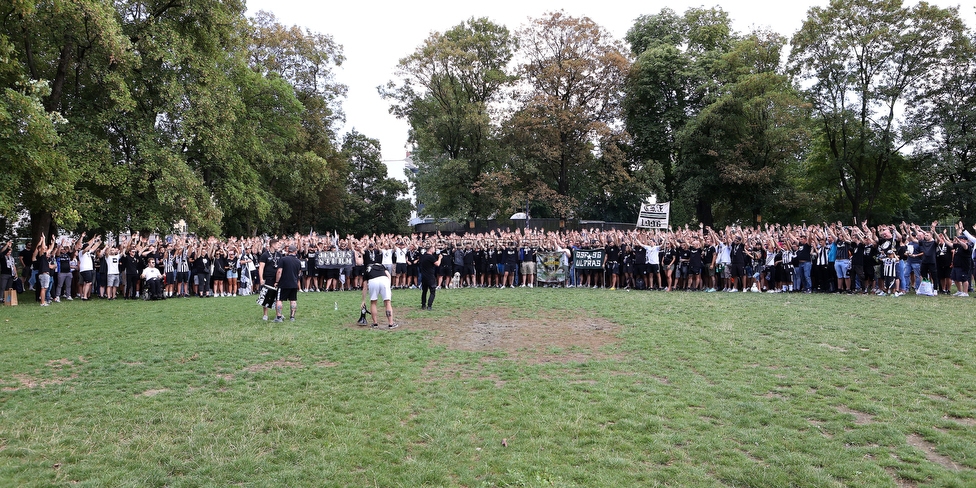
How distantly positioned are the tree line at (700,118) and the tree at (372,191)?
28.9 ft

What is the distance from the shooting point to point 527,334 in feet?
39.0

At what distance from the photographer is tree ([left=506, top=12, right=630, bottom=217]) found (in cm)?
3700

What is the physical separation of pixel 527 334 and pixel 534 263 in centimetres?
1205

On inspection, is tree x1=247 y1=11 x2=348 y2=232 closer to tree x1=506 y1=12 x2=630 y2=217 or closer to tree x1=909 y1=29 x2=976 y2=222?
tree x1=506 y1=12 x2=630 y2=217

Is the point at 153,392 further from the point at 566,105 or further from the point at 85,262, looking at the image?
the point at 566,105

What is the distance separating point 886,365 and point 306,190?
1378 inches

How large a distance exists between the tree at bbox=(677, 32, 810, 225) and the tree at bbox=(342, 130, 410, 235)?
2497 centimetres

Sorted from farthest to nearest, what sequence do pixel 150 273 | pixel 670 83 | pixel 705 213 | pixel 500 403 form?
pixel 705 213
pixel 670 83
pixel 150 273
pixel 500 403

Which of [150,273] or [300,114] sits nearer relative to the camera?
[150,273]

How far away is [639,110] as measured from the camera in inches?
1604

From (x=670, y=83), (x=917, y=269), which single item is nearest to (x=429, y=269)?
(x=917, y=269)

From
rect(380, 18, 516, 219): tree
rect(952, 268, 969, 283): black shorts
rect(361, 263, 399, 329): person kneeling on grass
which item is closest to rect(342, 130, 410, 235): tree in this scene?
rect(380, 18, 516, 219): tree

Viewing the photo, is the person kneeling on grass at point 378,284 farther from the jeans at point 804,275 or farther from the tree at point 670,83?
the tree at point 670,83

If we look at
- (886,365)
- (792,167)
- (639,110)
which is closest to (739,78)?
(639,110)
